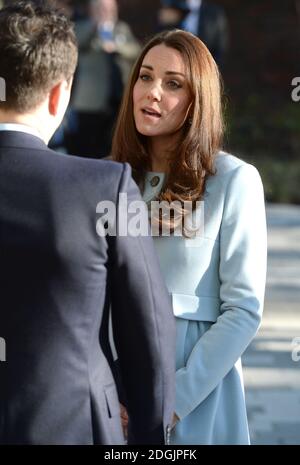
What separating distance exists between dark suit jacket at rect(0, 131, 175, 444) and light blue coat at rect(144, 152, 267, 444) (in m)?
0.54

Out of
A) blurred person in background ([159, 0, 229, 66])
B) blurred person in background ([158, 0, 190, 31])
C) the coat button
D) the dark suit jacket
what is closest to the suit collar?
the dark suit jacket

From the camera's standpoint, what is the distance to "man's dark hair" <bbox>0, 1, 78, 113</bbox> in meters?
2.35

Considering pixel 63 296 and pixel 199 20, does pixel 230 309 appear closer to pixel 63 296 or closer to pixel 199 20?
pixel 63 296

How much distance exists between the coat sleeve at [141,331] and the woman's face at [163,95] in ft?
2.41

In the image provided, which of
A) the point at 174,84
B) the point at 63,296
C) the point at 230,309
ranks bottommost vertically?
the point at 230,309

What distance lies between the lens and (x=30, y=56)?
7.70 ft

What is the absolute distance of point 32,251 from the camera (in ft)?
7.53

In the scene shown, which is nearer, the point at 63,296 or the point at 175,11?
the point at 63,296

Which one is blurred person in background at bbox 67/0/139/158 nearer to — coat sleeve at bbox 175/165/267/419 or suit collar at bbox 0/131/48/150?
coat sleeve at bbox 175/165/267/419

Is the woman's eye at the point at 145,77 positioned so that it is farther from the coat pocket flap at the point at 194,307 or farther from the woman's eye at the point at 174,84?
the coat pocket flap at the point at 194,307

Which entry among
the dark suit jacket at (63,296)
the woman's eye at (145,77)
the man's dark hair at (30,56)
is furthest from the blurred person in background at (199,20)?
the dark suit jacket at (63,296)

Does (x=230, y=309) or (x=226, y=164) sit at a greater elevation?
(x=226, y=164)

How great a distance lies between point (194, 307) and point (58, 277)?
0.75 meters

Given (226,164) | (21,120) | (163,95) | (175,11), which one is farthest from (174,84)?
(175,11)
